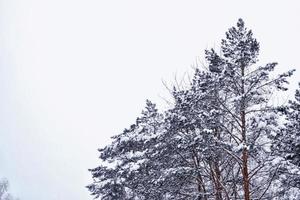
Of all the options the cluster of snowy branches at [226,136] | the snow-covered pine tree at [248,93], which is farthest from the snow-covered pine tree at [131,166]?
the snow-covered pine tree at [248,93]

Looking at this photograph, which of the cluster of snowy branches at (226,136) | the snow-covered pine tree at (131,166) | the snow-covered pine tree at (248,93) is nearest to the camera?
the snow-covered pine tree at (248,93)

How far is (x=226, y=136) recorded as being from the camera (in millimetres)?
15711

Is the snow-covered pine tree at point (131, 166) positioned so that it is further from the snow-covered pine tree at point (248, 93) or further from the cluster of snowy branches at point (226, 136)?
the snow-covered pine tree at point (248, 93)

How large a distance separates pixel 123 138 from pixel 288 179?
8076 mm

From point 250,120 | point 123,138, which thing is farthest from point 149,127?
point 250,120

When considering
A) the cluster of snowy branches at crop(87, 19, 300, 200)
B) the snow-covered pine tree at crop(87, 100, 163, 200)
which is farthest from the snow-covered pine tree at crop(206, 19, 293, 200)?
the snow-covered pine tree at crop(87, 100, 163, 200)

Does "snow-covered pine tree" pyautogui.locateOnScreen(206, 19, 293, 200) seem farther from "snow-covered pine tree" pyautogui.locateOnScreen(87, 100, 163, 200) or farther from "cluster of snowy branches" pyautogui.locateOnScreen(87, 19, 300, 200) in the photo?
"snow-covered pine tree" pyautogui.locateOnScreen(87, 100, 163, 200)

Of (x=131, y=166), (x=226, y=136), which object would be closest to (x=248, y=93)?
(x=226, y=136)

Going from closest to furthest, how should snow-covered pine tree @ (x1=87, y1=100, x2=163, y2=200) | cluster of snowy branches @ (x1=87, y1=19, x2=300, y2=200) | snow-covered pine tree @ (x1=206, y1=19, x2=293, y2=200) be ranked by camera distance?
1. snow-covered pine tree @ (x1=206, y1=19, x2=293, y2=200)
2. cluster of snowy branches @ (x1=87, y1=19, x2=300, y2=200)
3. snow-covered pine tree @ (x1=87, y1=100, x2=163, y2=200)

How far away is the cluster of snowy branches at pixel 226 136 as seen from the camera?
458 inches

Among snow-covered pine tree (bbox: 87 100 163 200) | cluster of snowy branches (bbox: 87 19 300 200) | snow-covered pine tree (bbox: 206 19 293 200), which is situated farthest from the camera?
snow-covered pine tree (bbox: 87 100 163 200)

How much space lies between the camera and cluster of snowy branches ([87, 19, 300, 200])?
11.6m

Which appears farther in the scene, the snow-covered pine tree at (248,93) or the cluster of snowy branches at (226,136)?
the cluster of snowy branches at (226,136)

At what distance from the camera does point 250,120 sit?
38.8 feet
